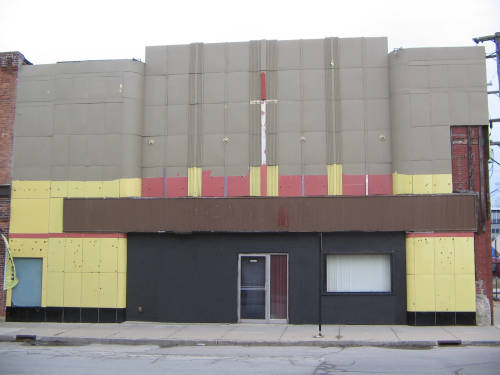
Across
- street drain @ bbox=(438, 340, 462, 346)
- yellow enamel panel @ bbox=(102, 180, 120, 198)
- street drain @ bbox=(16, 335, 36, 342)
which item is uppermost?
yellow enamel panel @ bbox=(102, 180, 120, 198)

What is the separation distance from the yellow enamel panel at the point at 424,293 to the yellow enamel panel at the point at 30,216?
11.2m

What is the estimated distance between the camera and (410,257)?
16.0 meters

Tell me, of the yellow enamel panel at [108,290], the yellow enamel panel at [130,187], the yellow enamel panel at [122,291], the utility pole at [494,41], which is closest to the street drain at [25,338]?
the yellow enamel panel at [108,290]

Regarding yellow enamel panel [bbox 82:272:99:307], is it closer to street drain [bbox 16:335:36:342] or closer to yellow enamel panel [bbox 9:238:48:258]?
yellow enamel panel [bbox 9:238:48:258]

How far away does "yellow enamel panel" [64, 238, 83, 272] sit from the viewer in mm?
16969

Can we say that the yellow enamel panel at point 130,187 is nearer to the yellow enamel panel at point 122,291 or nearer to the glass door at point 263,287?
the yellow enamel panel at point 122,291

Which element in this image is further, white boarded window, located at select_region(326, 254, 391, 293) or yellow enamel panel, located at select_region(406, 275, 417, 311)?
white boarded window, located at select_region(326, 254, 391, 293)

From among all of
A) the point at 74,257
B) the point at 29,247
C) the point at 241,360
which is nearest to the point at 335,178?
the point at 241,360

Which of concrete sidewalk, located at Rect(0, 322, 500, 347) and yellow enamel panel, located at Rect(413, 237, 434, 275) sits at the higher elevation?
yellow enamel panel, located at Rect(413, 237, 434, 275)

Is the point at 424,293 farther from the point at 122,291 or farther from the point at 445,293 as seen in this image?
the point at 122,291

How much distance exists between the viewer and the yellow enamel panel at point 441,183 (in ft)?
52.5

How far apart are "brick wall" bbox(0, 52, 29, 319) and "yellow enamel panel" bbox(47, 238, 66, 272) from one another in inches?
65.7

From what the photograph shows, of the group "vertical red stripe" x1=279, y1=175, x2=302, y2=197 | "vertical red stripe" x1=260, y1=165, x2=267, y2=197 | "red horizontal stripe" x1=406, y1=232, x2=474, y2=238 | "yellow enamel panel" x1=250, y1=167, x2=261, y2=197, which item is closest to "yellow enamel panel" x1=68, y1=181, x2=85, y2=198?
"yellow enamel panel" x1=250, y1=167, x2=261, y2=197

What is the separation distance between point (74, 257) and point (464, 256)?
11.4m
